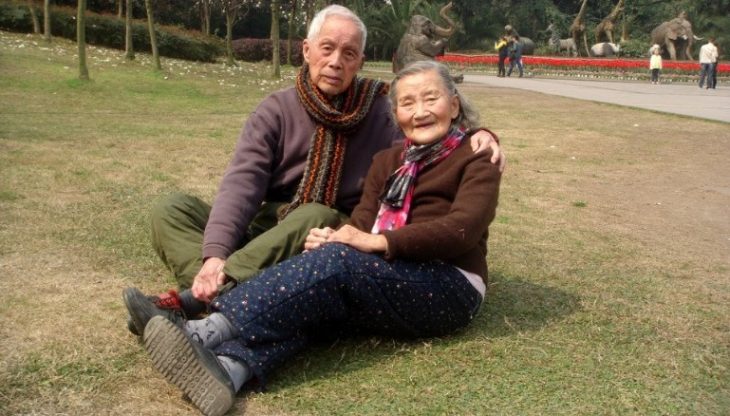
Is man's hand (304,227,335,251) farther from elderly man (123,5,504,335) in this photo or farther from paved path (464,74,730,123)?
paved path (464,74,730,123)

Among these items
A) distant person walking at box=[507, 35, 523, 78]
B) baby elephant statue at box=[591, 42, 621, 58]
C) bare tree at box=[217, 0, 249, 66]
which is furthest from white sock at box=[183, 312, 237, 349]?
baby elephant statue at box=[591, 42, 621, 58]

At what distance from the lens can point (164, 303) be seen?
2607 mm

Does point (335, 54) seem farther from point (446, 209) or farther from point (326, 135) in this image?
point (446, 209)

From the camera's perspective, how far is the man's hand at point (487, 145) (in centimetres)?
270

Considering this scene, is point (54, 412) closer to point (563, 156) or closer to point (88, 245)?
point (88, 245)

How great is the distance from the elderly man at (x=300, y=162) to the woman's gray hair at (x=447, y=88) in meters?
0.10

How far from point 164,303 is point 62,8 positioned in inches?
874

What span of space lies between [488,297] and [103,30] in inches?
808

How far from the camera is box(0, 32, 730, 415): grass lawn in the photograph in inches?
93.9

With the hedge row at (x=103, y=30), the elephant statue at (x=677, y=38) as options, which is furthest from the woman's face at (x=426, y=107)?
the elephant statue at (x=677, y=38)

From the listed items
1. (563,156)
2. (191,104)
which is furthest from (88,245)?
(191,104)

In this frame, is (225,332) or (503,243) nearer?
(225,332)

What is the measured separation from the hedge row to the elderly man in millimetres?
19810

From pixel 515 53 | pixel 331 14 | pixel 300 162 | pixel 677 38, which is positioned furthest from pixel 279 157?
pixel 677 38
